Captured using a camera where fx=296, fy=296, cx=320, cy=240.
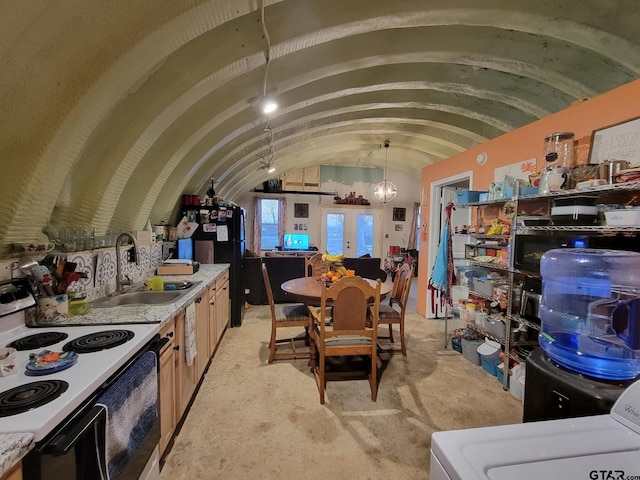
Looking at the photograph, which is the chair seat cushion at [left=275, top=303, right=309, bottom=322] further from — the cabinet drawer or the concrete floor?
the cabinet drawer

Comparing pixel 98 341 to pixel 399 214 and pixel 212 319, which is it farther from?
pixel 399 214

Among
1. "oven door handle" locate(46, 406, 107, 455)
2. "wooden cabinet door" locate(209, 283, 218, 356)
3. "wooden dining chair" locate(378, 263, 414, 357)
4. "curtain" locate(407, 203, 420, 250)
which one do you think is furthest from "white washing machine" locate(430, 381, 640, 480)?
"curtain" locate(407, 203, 420, 250)

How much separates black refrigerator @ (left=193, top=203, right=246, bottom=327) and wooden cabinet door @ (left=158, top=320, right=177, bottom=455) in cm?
222

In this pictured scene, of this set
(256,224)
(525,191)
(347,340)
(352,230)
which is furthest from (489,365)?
(256,224)

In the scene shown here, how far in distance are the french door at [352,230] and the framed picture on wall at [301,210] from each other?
481 millimetres

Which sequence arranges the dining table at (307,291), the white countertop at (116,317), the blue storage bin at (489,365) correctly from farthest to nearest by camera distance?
the blue storage bin at (489,365)
the dining table at (307,291)
the white countertop at (116,317)

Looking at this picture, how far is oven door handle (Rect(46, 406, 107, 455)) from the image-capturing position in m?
0.81

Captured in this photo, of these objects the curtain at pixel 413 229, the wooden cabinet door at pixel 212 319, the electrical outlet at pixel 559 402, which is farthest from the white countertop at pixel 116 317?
the curtain at pixel 413 229

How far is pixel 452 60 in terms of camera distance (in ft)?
8.57

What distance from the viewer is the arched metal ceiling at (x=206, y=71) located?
4.35 feet

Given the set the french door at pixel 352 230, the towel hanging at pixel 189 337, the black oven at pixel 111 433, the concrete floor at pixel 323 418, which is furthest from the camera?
the french door at pixel 352 230

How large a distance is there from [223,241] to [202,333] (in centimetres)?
167

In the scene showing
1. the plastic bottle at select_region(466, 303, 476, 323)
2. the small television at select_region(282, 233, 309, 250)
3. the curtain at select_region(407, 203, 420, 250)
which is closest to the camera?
the plastic bottle at select_region(466, 303, 476, 323)

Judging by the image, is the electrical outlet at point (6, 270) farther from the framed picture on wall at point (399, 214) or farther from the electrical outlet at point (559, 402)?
the framed picture on wall at point (399, 214)
